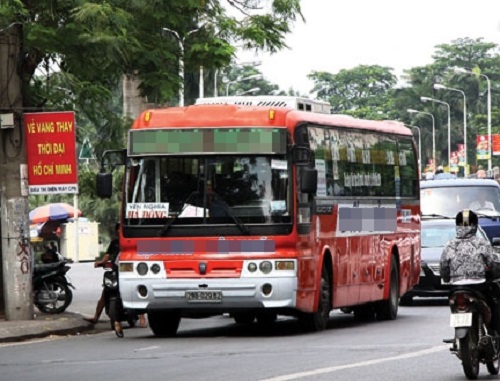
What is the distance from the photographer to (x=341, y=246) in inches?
935

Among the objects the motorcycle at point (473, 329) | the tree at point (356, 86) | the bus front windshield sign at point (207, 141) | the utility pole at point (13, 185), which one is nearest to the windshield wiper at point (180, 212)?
the bus front windshield sign at point (207, 141)

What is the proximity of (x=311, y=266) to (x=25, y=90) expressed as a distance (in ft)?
21.5

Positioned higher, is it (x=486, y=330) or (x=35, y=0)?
(x=35, y=0)

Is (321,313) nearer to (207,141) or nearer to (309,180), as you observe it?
(309,180)

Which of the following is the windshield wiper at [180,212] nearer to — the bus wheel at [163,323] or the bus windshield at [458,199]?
the bus wheel at [163,323]

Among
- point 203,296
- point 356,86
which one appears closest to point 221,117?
point 203,296

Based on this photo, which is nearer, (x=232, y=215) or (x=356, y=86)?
(x=232, y=215)

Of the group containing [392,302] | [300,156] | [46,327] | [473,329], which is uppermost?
[300,156]

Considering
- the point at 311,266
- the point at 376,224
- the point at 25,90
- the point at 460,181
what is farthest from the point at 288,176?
the point at 460,181

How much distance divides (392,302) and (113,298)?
5.04 meters

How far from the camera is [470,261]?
15.0 m

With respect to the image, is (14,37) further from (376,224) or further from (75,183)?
(376,224)

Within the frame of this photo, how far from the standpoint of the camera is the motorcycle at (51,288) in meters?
27.3

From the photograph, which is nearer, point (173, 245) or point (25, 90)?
point (173, 245)
